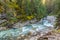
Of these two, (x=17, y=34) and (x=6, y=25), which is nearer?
(x=17, y=34)

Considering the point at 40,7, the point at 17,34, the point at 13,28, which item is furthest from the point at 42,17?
the point at 17,34

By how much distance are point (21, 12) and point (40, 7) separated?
124cm

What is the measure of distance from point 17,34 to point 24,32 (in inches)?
16.1

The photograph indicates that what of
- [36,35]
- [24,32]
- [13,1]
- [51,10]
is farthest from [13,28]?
[51,10]

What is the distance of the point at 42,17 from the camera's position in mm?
9539

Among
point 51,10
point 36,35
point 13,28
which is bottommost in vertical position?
point 36,35

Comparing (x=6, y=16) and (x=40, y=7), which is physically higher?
(x=40, y=7)

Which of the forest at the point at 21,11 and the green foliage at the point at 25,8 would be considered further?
the green foliage at the point at 25,8

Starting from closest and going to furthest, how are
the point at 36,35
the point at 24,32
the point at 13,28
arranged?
1. the point at 36,35
2. the point at 24,32
3. the point at 13,28

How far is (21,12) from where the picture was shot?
9125mm

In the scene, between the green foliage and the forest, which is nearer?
the forest

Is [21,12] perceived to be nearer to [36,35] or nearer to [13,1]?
[13,1]

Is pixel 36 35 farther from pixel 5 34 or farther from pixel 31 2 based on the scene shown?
pixel 31 2

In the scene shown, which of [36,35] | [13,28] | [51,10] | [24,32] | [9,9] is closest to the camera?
[36,35]
